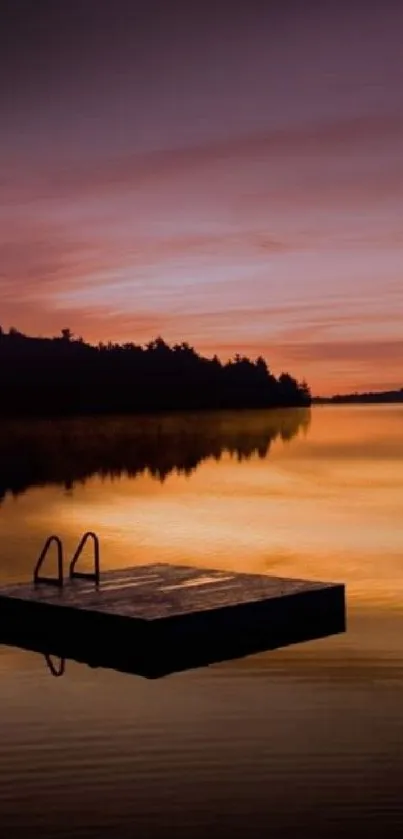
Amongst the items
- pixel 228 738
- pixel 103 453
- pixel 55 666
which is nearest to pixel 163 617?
pixel 55 666

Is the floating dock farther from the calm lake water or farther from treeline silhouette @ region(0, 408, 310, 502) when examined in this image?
treeline silhouette @ region(0, 408, 310, 502)

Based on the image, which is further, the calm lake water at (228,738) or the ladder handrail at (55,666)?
the ladder handrail at (55,666)

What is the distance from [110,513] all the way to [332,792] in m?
30.2

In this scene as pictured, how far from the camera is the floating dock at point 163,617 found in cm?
1462

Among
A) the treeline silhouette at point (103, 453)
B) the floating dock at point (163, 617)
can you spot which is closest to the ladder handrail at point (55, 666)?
the floating dock at point (163, 617)

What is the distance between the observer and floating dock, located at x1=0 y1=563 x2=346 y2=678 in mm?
14625

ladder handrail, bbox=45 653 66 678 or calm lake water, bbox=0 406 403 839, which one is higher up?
ladder handrail, bbox=45 653 66 678

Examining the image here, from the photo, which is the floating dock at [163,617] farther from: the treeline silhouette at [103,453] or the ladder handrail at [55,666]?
the treeline silhouette at [103,453]

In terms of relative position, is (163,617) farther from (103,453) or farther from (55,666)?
(103,453)

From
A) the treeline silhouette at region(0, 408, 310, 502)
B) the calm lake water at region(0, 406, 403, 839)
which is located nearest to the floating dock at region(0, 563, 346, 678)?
the calm lake water at region(0, 406, 403, 839)

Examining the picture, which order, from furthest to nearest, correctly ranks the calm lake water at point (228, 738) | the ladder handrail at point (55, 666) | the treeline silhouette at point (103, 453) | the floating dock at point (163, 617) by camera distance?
the treeline silhouette at point (103, 453) → the ladder handrail at point (55, 666) → the floating dock at point (163, 617) → the calm lake water at point (228, 738)

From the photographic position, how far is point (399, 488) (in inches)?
2032

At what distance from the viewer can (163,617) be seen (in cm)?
1454

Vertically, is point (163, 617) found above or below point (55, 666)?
above
